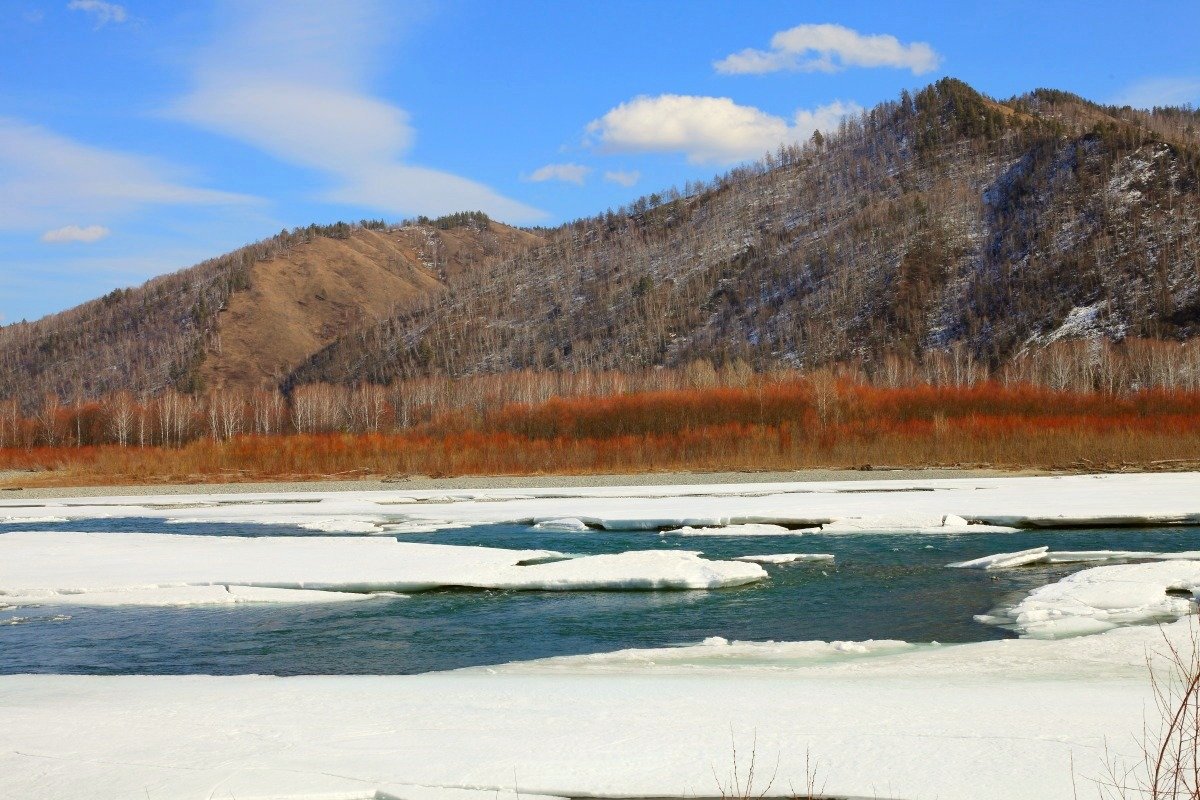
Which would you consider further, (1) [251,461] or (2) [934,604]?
(1) [251,461]

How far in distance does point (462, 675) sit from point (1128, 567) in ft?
36.4

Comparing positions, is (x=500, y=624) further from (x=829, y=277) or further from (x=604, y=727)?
(x=829, y=277)

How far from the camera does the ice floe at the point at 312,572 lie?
55.5ft

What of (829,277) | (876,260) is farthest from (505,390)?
(876,260)

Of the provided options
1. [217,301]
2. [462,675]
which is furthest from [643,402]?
[217,301]

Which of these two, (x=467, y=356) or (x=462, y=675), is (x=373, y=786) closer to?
(x=462, y=675)

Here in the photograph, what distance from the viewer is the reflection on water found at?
12.6 meters

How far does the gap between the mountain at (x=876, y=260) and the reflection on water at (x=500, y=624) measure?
8603 cm

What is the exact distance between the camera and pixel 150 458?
183 ft

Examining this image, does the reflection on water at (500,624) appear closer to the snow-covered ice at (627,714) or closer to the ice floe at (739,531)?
the snow-covered ice at (627,714)

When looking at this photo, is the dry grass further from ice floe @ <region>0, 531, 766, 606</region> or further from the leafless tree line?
ice floe @ <region>0, 531, 766, 606</region>

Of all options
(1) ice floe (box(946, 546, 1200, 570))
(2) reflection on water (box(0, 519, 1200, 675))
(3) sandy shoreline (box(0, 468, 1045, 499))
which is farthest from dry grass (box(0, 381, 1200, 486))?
(2) reflection on water (box(0, 519, 1200, 675))

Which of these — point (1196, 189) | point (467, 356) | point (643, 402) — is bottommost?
point (643, 402)

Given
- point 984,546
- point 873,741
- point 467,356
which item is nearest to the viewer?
point 873,741
